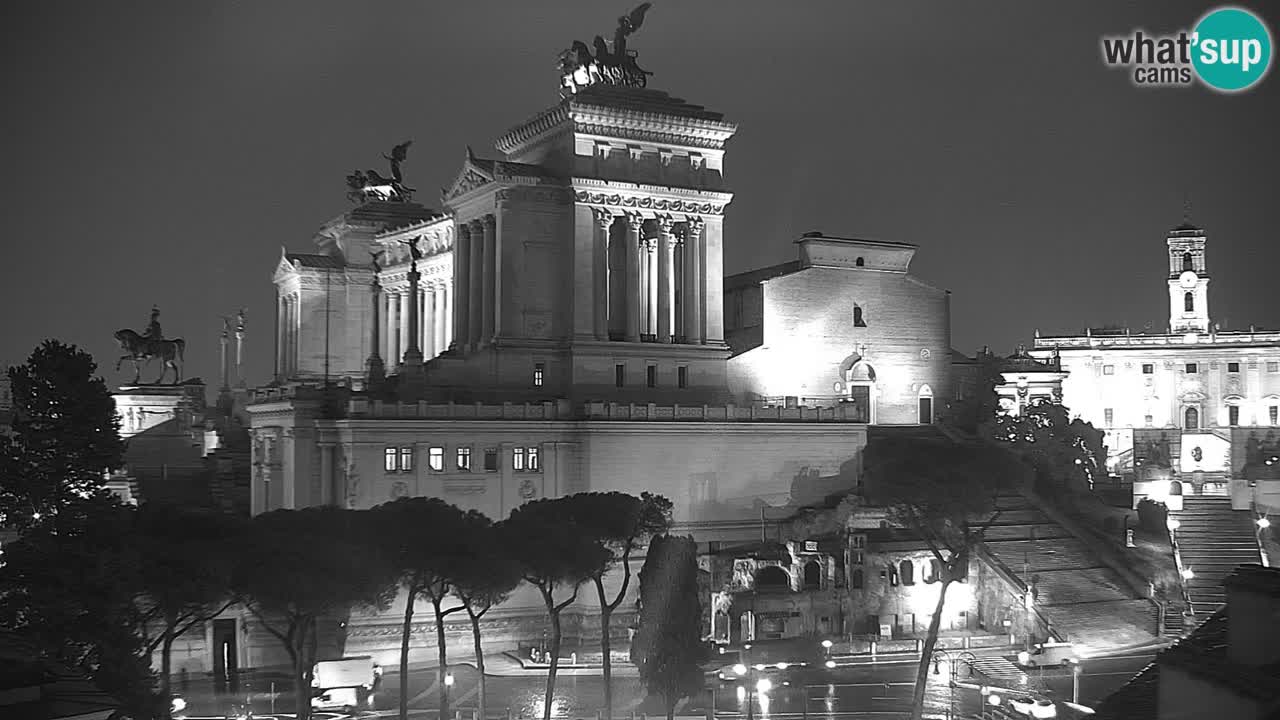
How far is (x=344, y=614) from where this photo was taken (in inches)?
1741

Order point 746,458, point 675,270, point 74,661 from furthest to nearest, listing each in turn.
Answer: point 675,270 → point 746,458 → point 74,661

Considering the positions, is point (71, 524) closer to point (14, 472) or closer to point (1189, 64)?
point (14, 472)

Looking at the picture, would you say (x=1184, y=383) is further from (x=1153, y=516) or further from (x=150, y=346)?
(x=150, y=346)

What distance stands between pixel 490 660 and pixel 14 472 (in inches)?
808

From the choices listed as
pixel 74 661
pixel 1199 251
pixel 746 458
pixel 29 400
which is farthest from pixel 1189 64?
pixel 1199 251

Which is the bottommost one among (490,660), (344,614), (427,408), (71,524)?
(490,660)

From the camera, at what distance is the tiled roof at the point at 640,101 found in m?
72.0

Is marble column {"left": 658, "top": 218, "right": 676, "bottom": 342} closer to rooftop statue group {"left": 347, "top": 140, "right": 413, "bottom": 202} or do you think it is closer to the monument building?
the monument building

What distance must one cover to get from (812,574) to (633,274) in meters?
19.3

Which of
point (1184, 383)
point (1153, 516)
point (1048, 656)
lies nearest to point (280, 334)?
point (1153, 516)

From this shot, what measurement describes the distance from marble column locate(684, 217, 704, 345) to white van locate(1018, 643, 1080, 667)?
26311mm

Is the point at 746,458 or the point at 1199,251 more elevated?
the point at 1199,251

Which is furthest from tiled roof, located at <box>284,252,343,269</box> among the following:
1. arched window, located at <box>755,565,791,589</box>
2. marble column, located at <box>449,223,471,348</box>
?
arched window, located at <box>755,565,791,589</box>

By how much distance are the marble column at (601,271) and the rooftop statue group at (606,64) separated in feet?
25.9
